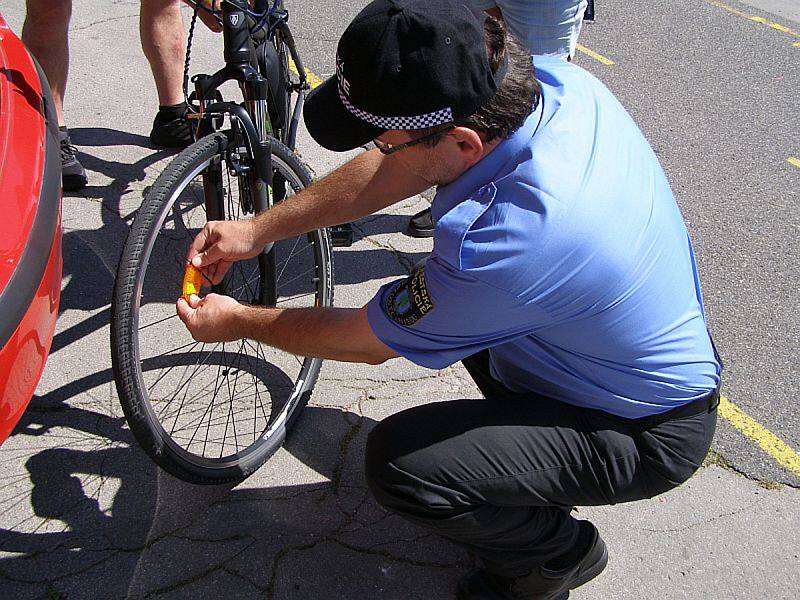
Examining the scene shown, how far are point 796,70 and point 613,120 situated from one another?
17.0 feet

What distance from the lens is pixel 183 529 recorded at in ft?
8.07

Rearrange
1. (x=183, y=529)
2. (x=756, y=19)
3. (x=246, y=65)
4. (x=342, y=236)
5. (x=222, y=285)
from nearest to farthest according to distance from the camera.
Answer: (x=183, y=529), (x=246, y=65), (x=222, y=285), (x=342, y=236), (x=756, y=19)

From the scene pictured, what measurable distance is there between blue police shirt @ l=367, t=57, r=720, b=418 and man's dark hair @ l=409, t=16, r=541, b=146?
5 centimetres

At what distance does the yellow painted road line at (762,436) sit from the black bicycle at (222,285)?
151 centimetres

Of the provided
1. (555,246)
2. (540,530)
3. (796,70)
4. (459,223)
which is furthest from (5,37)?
(796,70)

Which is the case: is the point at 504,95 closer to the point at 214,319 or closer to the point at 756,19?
the point at 214,319

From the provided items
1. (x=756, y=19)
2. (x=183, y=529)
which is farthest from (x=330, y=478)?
(x=756, y=19)

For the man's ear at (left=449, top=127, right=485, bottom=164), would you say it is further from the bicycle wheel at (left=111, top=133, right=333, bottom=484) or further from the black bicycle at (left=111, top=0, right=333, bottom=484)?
the bicycle wheel at (left=111, top=133, right=333, bottom=484)

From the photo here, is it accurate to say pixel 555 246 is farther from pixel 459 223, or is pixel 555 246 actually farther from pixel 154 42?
pixel 154 42

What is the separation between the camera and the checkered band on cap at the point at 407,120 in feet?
5.72

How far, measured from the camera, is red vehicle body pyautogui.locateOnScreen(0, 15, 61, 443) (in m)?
1.98

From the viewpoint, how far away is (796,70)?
6.40 metres

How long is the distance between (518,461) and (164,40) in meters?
2.89

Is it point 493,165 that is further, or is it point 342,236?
point 342,236
